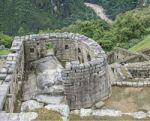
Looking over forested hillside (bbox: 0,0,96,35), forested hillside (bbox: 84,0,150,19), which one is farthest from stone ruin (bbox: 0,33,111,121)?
forested hillside (bbox: 84,0,150,19)

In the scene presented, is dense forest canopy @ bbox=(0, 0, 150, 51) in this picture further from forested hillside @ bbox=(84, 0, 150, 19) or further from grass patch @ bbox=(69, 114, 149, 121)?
grass patch @ bbox=(69, 114, 149, 121)

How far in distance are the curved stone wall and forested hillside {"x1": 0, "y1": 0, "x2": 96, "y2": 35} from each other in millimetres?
76194

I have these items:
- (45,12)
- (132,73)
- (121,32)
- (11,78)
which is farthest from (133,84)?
(45,12)

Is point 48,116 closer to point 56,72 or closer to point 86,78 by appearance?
point 86,78

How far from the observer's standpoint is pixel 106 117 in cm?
1255

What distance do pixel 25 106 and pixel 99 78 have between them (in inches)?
178

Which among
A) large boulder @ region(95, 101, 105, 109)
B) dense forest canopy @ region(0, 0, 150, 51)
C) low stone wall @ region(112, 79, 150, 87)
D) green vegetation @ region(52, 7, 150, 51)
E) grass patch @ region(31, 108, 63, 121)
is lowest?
large boulder @ region(95, 101, 105, 109)

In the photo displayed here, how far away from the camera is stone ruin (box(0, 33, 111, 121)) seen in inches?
594

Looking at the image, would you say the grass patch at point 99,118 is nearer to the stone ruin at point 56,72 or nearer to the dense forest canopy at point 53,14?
the stone ruin at point 56,72

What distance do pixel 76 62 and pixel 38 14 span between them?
99277 millimetres

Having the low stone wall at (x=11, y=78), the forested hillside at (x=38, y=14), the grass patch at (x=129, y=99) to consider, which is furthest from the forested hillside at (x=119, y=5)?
the low stone wall at (x=11, y=78)

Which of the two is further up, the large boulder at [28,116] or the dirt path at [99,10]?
the dirt path at [99,10]

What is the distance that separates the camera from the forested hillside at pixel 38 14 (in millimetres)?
104500

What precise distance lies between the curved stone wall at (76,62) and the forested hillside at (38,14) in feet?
250
